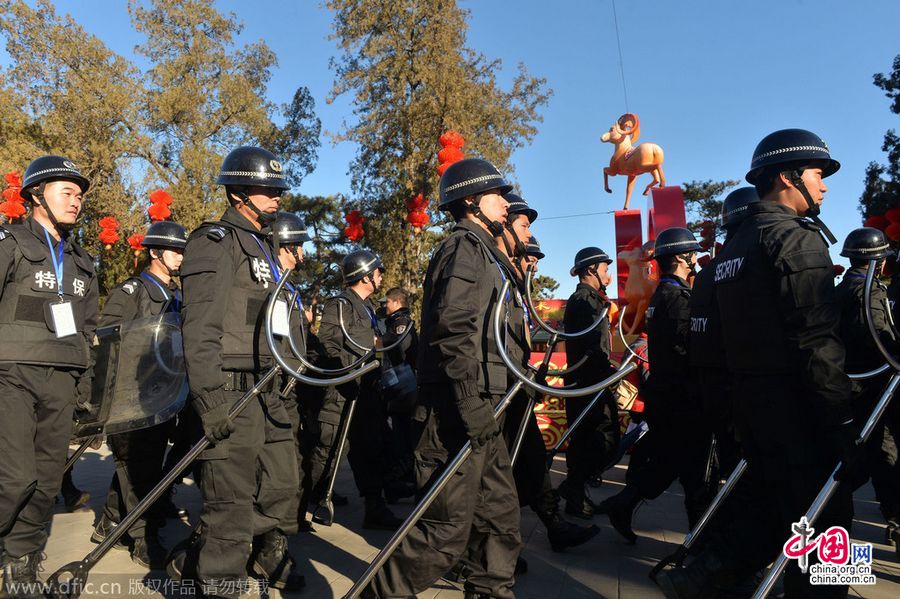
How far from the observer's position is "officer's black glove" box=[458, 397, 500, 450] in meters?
3.06

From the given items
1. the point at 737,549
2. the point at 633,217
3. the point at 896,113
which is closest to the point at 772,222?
the point at 737,549

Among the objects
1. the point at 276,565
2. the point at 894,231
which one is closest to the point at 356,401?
the point at 276,565

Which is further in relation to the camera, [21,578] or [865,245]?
[865,245]

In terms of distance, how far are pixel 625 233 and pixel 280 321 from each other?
39.3 feet

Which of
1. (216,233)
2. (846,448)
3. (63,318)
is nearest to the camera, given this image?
(846,448)

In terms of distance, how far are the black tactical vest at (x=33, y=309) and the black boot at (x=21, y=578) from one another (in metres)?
1.07

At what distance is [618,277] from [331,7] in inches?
648

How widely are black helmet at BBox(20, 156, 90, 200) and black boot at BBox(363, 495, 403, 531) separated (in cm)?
315

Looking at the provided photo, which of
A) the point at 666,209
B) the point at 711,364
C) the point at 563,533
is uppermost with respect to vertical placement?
the point at 666,209

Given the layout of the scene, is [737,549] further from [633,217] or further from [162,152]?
[162,152]

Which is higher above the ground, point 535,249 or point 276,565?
point 535,249

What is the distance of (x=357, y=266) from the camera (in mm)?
5926

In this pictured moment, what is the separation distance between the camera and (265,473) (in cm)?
376

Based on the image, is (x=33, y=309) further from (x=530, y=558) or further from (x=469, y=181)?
(x=530, y=558)
